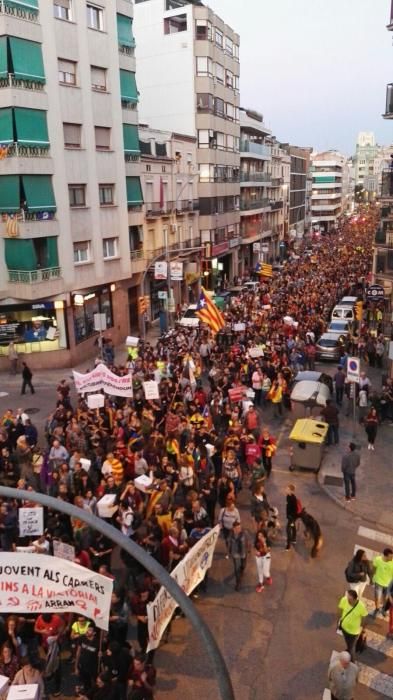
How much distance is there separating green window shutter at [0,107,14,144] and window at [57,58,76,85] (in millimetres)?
3669

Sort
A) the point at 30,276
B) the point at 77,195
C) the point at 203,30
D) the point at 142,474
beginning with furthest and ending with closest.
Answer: the point at 203,30
the point at 77,195
the point at 30,276
the point at 142,474

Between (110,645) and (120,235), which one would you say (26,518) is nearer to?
(110,645)

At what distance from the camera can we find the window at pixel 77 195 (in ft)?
98.2

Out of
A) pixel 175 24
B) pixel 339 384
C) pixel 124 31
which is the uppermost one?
pixel 175 24

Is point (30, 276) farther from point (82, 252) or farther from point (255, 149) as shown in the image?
point (255, 149)

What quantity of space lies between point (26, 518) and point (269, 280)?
149 feet

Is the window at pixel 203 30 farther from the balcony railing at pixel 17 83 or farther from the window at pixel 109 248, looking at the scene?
the balcony railing at pixel 17 83

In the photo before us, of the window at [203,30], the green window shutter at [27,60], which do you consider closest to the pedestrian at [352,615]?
the green window shutter at [27,60]

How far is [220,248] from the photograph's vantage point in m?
53.1

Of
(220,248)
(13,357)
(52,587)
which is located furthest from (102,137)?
(52,587)

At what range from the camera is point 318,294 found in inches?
1560

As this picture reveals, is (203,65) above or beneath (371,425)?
above

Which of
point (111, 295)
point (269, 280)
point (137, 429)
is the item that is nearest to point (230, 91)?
point (269, 280)

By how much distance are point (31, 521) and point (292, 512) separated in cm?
529
